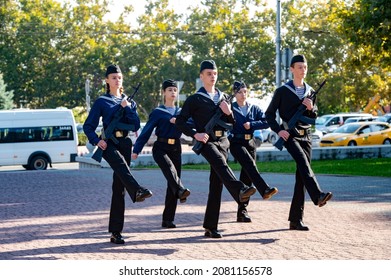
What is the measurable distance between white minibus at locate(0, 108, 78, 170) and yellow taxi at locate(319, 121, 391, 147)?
1269 cm

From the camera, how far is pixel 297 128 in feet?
39.6

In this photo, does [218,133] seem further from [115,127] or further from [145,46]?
[145,46]

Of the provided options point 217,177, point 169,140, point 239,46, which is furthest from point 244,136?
point 239,46

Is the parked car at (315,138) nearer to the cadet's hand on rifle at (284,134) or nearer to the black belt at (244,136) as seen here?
the black belt at (244,136)

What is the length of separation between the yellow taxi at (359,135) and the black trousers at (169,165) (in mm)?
31590

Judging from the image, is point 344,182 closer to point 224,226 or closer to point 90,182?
point 90,182

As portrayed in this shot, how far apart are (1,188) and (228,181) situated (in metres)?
12.1

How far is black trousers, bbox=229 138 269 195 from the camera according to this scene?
12453 mm

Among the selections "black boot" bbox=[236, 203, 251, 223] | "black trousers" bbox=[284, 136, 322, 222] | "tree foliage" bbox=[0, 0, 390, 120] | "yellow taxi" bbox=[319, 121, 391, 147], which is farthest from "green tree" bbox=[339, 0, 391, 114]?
"tree foliage" bbox=[0, 0, 390, 120]

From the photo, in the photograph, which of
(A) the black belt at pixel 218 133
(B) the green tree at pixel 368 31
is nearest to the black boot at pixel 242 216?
(A) the black belt at pixel 218 133

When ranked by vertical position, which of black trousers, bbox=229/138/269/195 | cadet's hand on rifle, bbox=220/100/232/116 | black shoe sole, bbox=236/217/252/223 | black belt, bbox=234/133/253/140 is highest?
cadet's hand on rifle, bbox=220/100/232/116

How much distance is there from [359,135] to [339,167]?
60.2 ft

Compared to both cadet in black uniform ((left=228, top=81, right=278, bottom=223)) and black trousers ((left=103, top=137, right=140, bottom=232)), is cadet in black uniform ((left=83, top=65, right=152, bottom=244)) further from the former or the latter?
cadet in black uniform ((left=228, top=81, right=278, bottom=223))

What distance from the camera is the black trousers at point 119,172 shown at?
1102 centimetres
